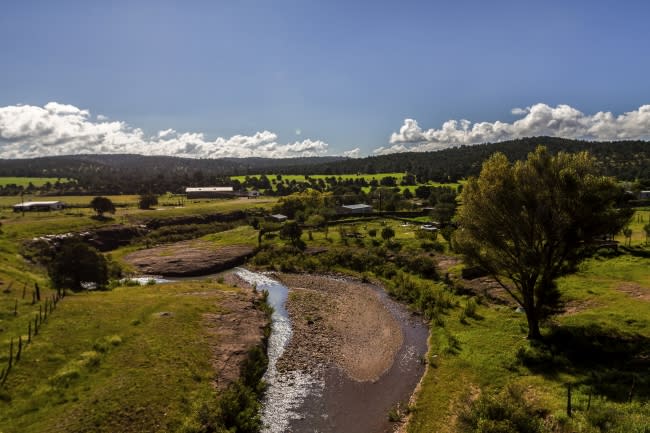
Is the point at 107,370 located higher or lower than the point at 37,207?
lower

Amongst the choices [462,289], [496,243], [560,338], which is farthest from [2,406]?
[462,289]

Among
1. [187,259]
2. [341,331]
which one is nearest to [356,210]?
[187,259]

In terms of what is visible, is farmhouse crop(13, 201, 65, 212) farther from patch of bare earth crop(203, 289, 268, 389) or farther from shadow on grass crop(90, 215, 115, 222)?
patch of bare earth crop(203, 289, 268, 389)

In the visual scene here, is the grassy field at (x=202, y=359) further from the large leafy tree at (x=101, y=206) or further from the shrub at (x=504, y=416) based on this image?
the large leafy tree at (x=101, y=206)

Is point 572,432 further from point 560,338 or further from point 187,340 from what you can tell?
point 187,340

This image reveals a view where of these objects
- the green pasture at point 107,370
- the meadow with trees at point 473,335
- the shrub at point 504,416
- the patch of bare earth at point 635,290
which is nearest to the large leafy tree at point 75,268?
the meadow with trees at point 473,335

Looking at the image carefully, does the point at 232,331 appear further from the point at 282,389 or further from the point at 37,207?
the point at 37,207
